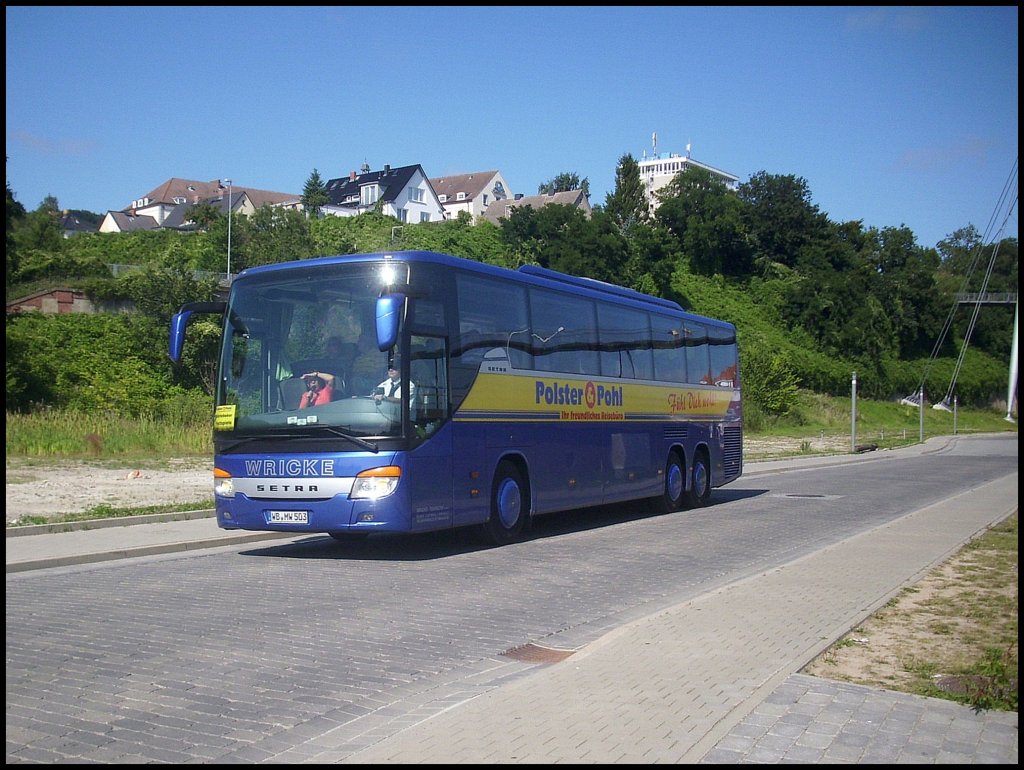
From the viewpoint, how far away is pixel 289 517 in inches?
510

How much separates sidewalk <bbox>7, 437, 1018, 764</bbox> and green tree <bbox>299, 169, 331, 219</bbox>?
77.1 m

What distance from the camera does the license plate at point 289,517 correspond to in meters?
12.9

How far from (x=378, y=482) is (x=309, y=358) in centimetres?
179

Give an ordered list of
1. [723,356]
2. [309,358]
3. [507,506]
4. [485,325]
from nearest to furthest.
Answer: [309,358], [485,325], [507,506], [723,356]

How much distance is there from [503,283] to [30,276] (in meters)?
36.7

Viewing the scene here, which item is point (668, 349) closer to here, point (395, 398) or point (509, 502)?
point (509, 502)

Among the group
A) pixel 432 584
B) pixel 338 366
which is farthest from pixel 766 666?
pixel 338 366

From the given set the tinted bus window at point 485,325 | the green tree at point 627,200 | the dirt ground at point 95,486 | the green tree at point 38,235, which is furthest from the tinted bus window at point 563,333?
the green tree at point 627,200

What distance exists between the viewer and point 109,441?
97.2 feet

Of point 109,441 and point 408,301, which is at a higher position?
point 408,301

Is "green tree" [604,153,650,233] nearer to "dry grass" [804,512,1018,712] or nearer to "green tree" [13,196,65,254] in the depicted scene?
"green tree" [13,196,65,254]

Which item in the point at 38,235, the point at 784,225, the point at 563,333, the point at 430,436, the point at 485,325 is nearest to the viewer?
the point at 430,436

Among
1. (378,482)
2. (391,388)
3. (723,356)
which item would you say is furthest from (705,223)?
(378,482)

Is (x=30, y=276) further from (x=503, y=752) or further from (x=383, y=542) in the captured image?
(x=503, y=752)
